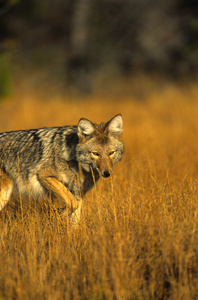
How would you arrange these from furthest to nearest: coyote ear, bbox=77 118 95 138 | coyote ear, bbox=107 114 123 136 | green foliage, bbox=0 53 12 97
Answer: green foliage, bbox=0 53 12 97
coyote ear, bbox=107 114 123 136
coyote ear, bbox=77 118 95 138

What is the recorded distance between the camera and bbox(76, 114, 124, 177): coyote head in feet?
14.9

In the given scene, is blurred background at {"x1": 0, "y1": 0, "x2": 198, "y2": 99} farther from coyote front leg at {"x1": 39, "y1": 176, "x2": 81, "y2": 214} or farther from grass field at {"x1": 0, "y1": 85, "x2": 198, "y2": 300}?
grass field at {"x1": 0, "y1": 85, "x2": 198, "y2": 300}

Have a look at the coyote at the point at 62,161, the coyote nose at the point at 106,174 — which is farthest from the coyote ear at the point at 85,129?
the coyote nose at the point at 106,174

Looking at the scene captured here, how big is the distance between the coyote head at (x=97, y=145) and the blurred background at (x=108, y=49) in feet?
39.8

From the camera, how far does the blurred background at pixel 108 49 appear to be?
61.4 feet

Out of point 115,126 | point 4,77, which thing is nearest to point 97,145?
point 115,126

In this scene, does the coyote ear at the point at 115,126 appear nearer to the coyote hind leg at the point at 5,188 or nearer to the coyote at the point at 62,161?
the coyote at the point at 62,161

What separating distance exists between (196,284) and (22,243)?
1708 millimetres

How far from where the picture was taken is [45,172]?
4.71 metres

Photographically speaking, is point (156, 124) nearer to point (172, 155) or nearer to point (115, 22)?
point (172, 155)

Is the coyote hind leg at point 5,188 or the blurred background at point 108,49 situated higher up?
the blurred background at point 108,49

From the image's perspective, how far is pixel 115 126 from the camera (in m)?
4.84

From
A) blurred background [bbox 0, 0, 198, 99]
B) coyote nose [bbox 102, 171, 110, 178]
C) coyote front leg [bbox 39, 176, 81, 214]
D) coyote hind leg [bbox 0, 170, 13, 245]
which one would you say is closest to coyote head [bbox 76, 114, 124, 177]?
coyote nose [bbox 102, 171, 110, 178]

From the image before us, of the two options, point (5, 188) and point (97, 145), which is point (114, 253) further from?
point (5, 188)
